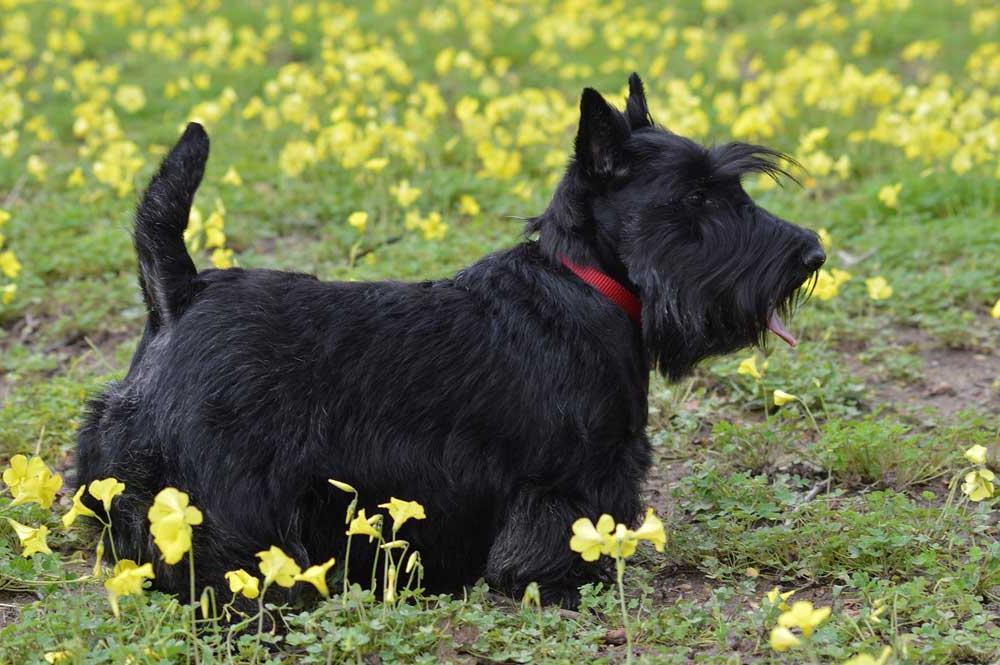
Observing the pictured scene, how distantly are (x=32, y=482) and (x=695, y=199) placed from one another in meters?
2.02

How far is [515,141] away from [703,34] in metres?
3.89

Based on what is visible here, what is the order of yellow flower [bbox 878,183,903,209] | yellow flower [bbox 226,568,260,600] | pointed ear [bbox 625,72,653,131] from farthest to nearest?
yellow flower [bbox 878,183,903,209] < pointed ear [bbox 625,72,653,131] < yellow flower [bbox 226,568,260,600]

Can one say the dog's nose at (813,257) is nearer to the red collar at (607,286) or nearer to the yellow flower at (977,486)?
the red collar at (607,286)

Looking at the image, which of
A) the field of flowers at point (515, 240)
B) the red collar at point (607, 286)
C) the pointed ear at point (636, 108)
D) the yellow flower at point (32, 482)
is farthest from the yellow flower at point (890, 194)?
the yellow flower at point (32, 482)

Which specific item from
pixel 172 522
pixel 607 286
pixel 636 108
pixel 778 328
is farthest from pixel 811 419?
pixel 172 522

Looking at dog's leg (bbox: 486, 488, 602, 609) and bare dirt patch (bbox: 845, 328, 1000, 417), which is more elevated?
bare dirt patch (bbox: 845, 328, 1000, 417)

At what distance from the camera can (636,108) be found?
3.89 meters

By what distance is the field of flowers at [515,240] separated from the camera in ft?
10.4

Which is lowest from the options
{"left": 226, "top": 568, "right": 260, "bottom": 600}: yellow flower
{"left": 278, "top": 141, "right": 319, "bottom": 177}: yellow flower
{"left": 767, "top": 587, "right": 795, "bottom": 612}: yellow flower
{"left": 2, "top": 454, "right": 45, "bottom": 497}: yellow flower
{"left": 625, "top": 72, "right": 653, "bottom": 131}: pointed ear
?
{"left": 767, "top": 587, "right": 795, "bottom": 612}: yellow flower

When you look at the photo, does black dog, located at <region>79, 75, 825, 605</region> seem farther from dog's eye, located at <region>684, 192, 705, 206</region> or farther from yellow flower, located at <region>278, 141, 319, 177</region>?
yellow flower, located at <region>278, 141, 319, 177</region>

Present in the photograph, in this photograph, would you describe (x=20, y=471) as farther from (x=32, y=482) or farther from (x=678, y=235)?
(x=678, y=235)

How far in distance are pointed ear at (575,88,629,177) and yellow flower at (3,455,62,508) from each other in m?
1.73

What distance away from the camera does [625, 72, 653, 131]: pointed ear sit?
3.87 m

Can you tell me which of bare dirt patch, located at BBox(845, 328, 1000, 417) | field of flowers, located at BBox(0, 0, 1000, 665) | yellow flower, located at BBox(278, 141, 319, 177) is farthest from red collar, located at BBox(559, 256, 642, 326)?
yellow flower, located at BBox(278, 141, 319, 177)
